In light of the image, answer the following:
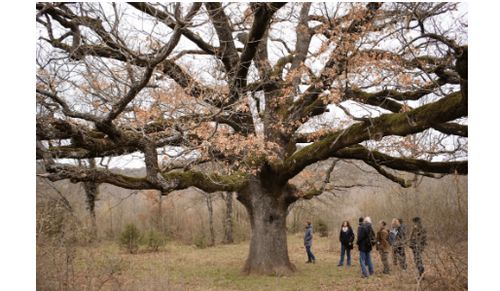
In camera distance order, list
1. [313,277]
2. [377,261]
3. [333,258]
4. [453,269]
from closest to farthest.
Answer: [453,269], [313,277], [377,261], [333,258]

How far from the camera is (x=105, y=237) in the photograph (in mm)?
22375

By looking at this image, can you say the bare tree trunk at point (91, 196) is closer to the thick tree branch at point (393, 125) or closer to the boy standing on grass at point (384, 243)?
the thick tree branch at point (393, 125)

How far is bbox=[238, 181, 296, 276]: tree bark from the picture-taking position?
449 inches

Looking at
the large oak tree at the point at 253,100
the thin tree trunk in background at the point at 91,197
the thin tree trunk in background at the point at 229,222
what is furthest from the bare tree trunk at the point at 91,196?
the large oak tree at the point at 253,100

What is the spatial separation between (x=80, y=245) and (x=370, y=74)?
8.12 meters

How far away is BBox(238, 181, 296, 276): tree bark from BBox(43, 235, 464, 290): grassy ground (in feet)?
1.27

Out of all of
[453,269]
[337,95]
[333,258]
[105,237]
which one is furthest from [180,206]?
[453,269]

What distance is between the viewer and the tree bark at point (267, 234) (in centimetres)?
1140

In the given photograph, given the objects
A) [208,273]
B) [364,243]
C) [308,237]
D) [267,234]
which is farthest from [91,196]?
[364,243]

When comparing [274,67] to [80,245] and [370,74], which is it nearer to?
[370,74]

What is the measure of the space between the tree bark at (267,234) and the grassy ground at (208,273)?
0.39 metres

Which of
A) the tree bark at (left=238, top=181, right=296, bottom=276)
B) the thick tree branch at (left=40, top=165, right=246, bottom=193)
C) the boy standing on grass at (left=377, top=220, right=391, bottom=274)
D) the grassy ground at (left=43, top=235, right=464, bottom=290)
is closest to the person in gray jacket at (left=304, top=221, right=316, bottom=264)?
the grassy ground at (left=43, top=235, right=464, bottom=290)

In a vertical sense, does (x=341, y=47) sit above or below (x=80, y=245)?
above

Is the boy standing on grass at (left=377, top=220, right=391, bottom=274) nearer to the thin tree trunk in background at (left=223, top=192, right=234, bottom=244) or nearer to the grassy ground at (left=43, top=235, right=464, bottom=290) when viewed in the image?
the grassy ground at (left=43, top=235, right=464, bottom=290)
